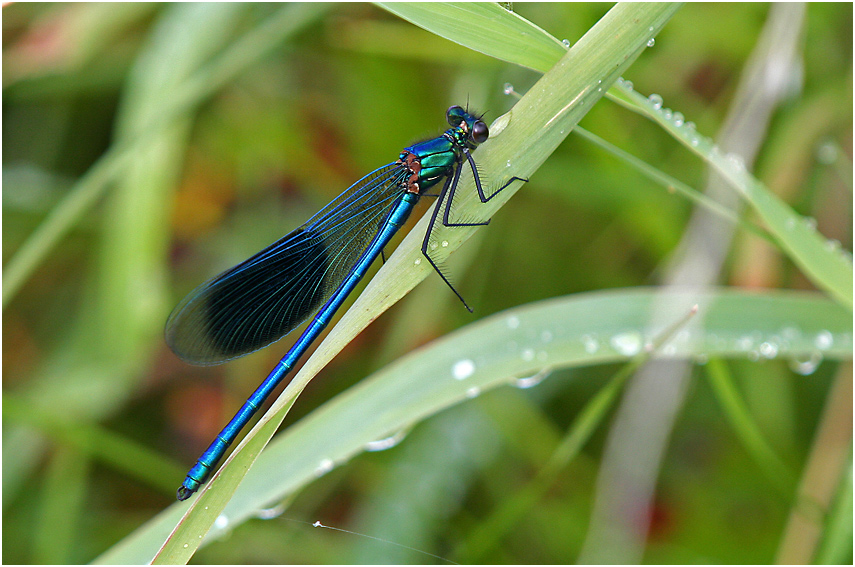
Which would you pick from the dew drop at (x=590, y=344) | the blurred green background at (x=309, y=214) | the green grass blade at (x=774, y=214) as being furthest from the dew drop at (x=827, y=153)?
the dew drop at (x=590, y=344)

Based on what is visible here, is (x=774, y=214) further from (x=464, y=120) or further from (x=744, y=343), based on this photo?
(x=464, y=120)

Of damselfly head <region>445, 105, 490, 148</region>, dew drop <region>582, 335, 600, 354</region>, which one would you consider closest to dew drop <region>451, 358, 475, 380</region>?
dew drop <region>582, 335, 600, 354</region>

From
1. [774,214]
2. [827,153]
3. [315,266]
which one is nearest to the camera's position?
[774,214]

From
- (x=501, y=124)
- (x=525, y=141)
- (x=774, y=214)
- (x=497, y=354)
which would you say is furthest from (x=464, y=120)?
(x=774, y=214)

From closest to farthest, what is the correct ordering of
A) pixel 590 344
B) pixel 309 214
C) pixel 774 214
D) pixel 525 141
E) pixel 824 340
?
pixel 525 141 → pixel 774 214 → pixel 590 344 → pixel 824 340 → pixel 309 214

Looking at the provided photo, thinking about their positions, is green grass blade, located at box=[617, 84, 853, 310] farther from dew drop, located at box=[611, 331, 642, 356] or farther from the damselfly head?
the damselfly head

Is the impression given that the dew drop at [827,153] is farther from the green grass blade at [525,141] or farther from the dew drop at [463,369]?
the dew drop at [463,369]
